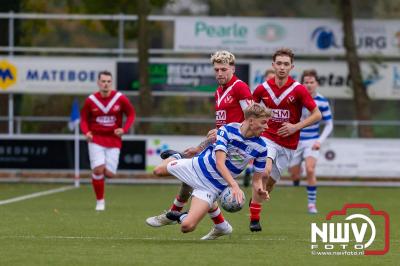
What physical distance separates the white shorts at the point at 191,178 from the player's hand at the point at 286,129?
2.44 meters

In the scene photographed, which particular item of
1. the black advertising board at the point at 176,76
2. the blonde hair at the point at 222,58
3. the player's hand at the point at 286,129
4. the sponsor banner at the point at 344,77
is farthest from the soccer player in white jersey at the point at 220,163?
the sponsor banner at the point at 344,77

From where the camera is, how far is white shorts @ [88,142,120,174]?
18484mm

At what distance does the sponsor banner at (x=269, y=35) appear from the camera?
100.0 feet

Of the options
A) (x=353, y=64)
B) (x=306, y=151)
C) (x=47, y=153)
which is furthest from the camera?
(x=353, y=64)

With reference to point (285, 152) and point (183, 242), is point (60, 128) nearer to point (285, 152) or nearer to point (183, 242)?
point (285, 152)

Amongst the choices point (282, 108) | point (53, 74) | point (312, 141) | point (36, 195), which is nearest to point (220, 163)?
point (282, 108)

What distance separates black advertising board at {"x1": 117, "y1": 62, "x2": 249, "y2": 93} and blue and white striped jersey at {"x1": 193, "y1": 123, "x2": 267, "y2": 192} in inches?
699

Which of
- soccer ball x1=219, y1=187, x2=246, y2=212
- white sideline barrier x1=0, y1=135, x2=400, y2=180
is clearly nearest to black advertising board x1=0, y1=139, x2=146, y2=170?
white sideline barrier x1=0, y1=135, x2=400, y2=180

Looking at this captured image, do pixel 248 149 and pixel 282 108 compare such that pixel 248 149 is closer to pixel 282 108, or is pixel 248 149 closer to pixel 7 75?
pixel 282 108

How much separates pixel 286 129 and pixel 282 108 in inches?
10.8

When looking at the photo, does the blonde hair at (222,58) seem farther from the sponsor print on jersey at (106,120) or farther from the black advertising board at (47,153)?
the black advertising board at (47,153)

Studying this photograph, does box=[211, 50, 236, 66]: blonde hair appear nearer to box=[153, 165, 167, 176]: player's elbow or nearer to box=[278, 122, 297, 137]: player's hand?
box=[153, 165, 167, 176]: player's elbow

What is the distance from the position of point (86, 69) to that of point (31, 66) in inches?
54.1

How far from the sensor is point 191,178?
A: 12.5 meters
